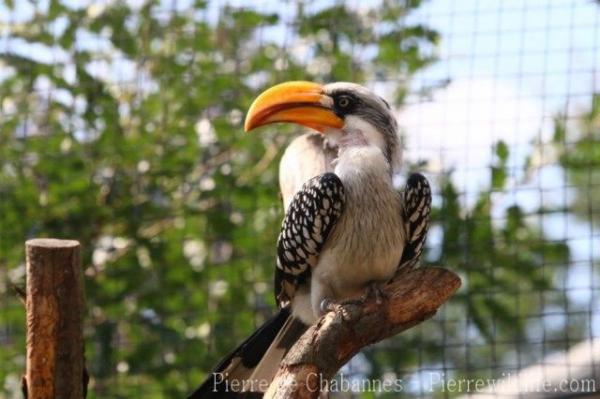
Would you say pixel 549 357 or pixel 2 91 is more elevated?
pixel 2 91

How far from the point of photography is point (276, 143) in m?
5.13

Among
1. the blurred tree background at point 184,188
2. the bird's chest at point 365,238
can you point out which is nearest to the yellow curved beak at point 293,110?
the bird's chest at point 365,238

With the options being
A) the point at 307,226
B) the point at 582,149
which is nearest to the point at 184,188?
the point at 582,149

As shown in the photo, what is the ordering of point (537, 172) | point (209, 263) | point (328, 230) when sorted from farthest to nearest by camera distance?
point (209, 263)
point (537, 172)
point (328, 230)

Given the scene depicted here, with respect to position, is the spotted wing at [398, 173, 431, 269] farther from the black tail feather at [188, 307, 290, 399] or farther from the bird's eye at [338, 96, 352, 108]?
the black tail feather at [188, 307, 290, 399]

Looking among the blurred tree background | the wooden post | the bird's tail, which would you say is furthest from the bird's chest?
the blurred tree background

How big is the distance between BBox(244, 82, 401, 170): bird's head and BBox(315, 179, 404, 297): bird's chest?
0.56 ft

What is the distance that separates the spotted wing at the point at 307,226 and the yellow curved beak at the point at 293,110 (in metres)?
0.19

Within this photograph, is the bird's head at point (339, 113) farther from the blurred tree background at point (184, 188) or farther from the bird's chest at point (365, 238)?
the blurred tree background at point (184, 188)

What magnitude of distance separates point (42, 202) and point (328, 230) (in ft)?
7.69

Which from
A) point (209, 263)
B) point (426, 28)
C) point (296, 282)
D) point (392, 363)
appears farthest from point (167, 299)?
point (296, 282)

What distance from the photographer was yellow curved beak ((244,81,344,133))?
3205 mm

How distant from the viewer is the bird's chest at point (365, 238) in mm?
3035

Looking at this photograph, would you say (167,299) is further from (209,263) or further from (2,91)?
(2,91)
